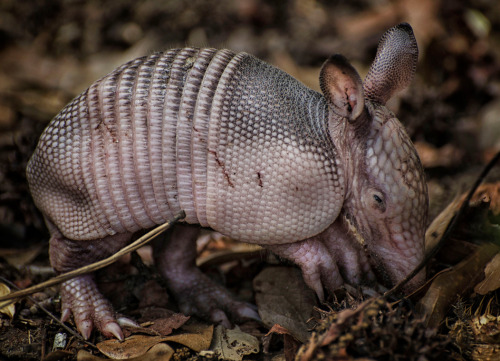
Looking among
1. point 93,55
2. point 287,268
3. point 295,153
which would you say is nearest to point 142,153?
point 295,153

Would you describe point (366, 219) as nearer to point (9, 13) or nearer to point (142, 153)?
point (142, 153)

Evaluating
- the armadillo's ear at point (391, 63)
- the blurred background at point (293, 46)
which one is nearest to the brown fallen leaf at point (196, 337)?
the armadillo's ear at point (391, 63)

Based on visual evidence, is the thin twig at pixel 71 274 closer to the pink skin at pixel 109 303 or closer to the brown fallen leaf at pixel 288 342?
the pink skin at pixel 109 303

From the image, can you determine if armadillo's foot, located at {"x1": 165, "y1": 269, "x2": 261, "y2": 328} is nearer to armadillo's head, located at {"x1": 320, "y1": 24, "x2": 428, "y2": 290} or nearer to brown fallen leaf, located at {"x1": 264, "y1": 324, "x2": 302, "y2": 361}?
brown fallen leaf, located at {"x1": 264, "y1": 324, "x2": 302, "y2": 361}

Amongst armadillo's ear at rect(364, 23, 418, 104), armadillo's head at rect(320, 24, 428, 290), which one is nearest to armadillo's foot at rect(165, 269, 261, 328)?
armadillo's head at rect(320, 24, 428, 290)

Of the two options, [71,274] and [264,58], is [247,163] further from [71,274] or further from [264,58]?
[264,58]

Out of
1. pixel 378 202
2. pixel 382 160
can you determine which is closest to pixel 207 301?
pixel 378 202
